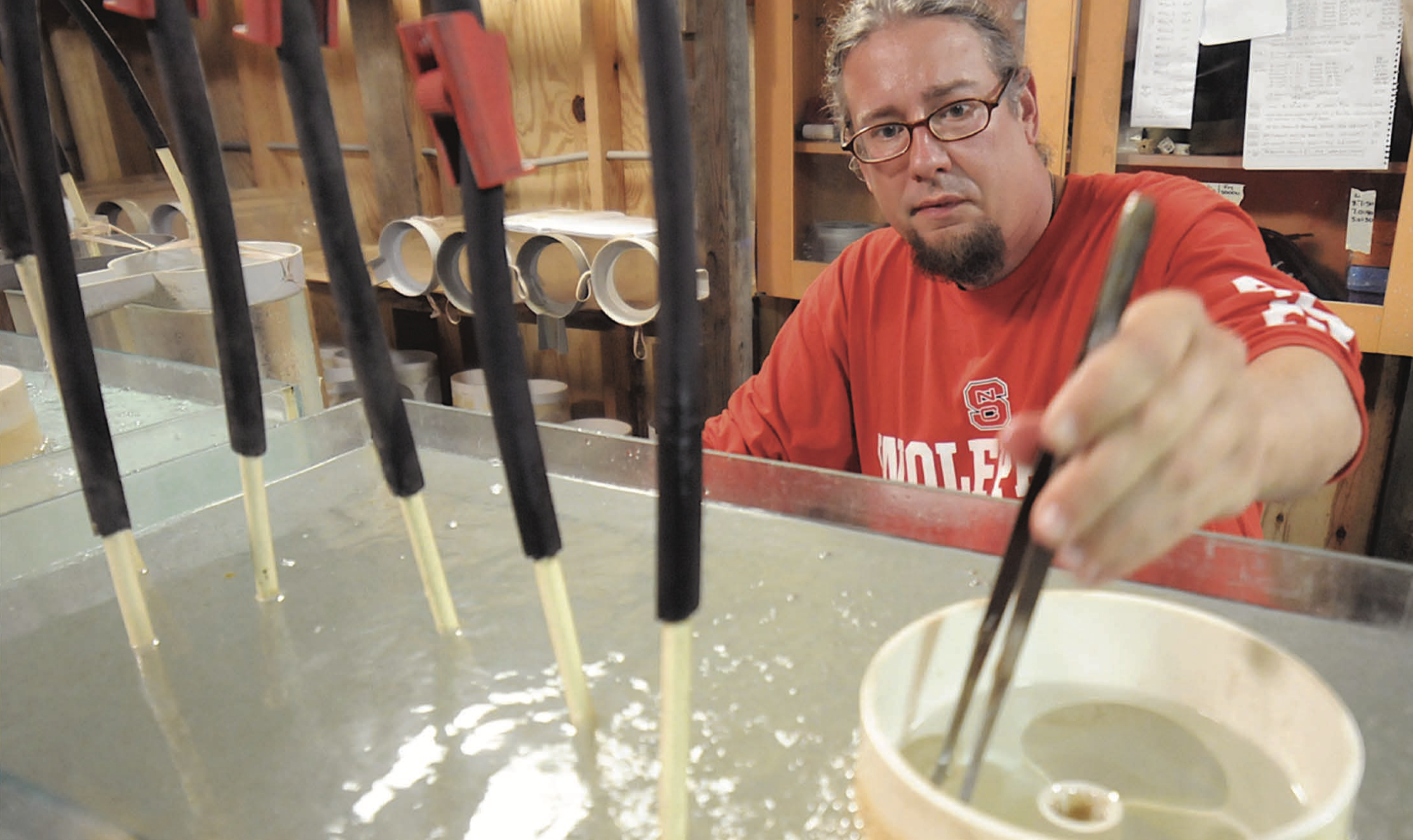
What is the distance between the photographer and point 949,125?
4.43 ft

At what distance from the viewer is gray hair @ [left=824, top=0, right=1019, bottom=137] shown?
134 cm

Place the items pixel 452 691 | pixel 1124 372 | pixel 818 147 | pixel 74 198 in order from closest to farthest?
pixel 1124 372, pixel 452 691, pixel 74 198, pixel 818 147

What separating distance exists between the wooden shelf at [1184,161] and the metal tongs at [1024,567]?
1.88m

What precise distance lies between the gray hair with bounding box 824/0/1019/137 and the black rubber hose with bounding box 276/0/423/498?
1.05 metres

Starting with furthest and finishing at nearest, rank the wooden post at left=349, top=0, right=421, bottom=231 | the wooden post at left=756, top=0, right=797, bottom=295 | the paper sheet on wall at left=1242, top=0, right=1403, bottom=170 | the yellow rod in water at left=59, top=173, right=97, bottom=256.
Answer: the wooden post at left=349, top=0, right=421, bottom=231
the wooden post at left=756, top=0, right=797, bottom=295
the paper sheet on wall at left=1242, top=0, right=1403, bottom=170
the yellow rod in water at left=59, top=173, right=97, bottom=256

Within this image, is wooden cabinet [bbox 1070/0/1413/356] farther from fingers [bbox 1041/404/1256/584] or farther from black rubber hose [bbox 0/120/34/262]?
black rubber hose [bbox 0/120/34/262]

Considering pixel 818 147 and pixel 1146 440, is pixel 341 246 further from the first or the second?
pixel 818 147

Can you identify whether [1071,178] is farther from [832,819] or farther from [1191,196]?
[832,819]

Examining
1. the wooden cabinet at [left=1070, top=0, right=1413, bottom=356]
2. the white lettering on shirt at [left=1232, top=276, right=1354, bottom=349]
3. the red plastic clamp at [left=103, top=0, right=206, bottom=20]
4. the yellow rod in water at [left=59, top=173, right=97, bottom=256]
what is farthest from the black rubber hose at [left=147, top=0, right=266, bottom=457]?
the wooden cabinet at [left=1070, top=0, right=1413, bottom=356]

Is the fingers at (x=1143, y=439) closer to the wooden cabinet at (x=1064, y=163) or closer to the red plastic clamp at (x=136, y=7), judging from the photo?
the red plastic clamp at (x=136, y=7)

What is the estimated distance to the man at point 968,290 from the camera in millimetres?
981

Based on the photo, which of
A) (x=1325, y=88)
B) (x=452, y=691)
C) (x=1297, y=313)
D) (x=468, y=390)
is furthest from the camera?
(x=468, y=390)

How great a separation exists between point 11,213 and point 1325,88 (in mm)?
2158

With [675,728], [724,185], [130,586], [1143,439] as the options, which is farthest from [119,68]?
[724,185]
